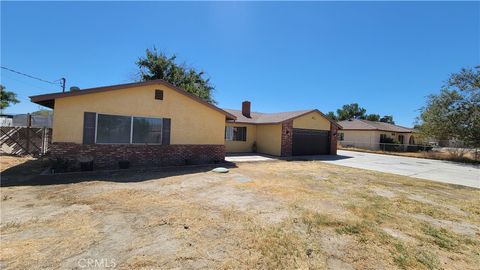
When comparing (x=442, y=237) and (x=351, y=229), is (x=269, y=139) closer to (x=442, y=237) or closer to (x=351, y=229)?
(x=351, y=229)

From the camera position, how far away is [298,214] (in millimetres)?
5098

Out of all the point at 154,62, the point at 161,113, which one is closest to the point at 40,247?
the point at 161,113

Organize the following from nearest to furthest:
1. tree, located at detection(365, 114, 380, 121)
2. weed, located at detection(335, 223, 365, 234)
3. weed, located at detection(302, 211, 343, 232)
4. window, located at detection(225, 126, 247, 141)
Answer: weed, located at detection(335, 223, 365, 234)
weed, located at detection(302, 211, 343, 232)
window, located at detection(225, 126, 247, 141)
tree, located at detection(365, 114, 380, 121)

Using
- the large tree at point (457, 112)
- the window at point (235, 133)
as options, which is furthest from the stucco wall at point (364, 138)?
the window at point (235, 133)

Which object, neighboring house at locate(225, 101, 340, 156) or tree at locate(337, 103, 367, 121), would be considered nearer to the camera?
neighboring house at locate(225, 101, 340, 156)

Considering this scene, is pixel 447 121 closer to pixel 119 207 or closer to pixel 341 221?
pixel 341 221

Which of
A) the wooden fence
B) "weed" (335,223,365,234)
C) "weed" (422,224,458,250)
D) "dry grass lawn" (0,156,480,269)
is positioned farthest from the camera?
the wooden fence

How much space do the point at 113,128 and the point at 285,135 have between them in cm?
1125

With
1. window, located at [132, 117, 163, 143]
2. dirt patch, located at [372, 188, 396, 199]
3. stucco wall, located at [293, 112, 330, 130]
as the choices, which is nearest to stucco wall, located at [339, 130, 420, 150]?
stucco wall, located at [293, 112, 330, 130]

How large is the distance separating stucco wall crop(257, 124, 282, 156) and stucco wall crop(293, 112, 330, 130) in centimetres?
154

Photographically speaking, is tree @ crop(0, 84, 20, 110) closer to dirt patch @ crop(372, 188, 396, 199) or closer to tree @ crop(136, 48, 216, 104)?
tree @ crop(136, 48, 216, 104)

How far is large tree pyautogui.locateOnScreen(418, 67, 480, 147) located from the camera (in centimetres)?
1880

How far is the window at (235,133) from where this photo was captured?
716 inches

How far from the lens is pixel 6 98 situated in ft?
126
